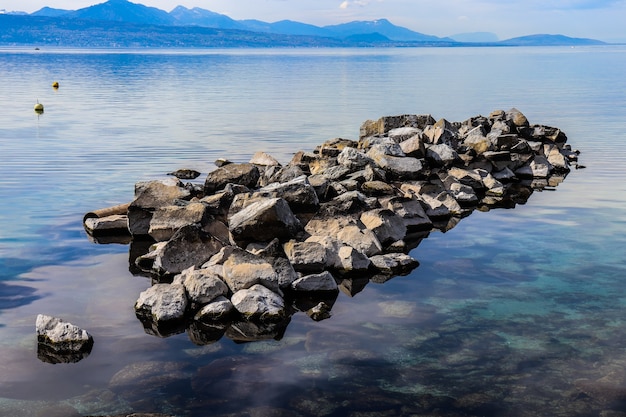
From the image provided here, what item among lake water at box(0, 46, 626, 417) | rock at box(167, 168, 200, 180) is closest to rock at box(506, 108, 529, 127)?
lake water at box(0, 46, 626, 417)

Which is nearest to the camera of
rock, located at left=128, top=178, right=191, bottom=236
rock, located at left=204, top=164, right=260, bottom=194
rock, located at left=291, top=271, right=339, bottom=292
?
rock, located at left=291, top=271, right=339, bottom=292

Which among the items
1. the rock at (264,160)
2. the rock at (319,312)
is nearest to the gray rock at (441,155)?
the rock at (264,160)

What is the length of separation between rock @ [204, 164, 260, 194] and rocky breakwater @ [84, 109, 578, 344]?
3cm

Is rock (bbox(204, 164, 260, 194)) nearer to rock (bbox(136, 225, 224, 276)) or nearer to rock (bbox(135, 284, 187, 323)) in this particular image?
rock (bbox(136, 225, 224, 276))

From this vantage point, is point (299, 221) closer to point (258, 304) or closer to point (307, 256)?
point (307, 256)

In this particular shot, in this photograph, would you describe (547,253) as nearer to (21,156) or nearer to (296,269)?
(296,269)

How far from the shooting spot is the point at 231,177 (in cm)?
2084

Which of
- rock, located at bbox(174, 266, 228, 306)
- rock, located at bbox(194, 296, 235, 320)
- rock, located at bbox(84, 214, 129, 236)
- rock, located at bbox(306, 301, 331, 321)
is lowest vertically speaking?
rock, located at bbox(84, 214, 129, 236)

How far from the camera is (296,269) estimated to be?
47.7ft

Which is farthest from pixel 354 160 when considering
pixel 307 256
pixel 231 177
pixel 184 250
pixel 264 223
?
pixel 184 250

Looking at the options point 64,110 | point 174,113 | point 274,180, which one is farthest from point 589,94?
point 274,180

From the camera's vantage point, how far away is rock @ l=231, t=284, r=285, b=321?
12.4 meters

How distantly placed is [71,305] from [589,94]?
58076 millimetres

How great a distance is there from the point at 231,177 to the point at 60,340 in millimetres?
10203
